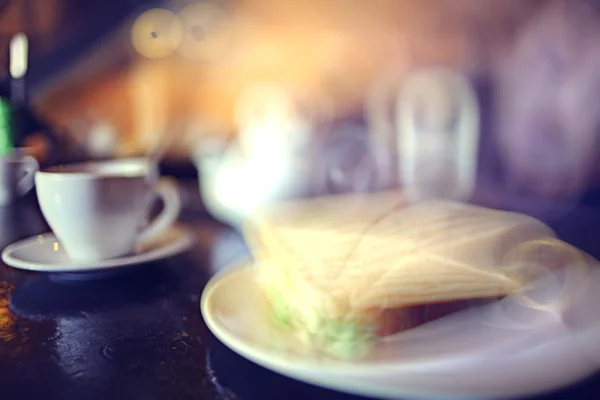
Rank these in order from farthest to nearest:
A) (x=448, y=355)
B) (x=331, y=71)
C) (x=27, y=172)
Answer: (x=331, y=71), (x=27, y=172), (x=448, y=355)

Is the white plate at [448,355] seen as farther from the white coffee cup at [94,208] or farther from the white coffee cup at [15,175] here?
the white coffee cup at [15,175]

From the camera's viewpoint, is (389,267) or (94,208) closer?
(389,267)

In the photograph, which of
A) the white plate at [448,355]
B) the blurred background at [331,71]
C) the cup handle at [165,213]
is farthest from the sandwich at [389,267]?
the blurred background at [331,71]

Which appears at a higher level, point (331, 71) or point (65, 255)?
point (331, 71)

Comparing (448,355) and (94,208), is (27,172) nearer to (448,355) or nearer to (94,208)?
(94,208)

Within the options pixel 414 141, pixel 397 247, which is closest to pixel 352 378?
pixel 397 247

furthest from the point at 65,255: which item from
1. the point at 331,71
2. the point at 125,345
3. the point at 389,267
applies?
Result: the point at 331,71

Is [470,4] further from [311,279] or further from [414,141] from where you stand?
[311,279]
